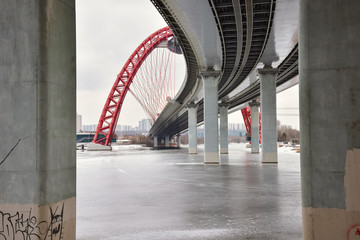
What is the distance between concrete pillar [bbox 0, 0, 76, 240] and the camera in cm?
738

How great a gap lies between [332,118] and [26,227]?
6403 millimetres

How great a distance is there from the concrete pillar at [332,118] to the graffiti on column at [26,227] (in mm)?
5148

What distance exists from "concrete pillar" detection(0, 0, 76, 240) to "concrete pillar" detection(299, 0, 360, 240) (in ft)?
17.0

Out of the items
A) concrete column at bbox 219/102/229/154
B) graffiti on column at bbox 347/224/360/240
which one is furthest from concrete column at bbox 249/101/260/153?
graffiti on column at bbox 347/224/360/240

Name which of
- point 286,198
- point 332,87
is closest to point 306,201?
point 332,87

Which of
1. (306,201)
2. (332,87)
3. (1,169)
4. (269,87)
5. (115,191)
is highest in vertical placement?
(269,87)

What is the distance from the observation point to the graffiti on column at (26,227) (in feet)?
23.8

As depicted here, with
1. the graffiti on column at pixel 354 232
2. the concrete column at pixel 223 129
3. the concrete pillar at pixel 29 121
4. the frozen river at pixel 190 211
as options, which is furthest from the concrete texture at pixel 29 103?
the concrete column at pixel 223 129

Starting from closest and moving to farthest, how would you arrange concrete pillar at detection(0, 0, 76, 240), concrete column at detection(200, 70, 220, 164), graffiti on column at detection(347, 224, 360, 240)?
graffiti on column at detection(347, 224, 360, 240) → concrete pillar at detection(0, 0, 76, 240) → concrete column at detection(200, 70, 220, 164)

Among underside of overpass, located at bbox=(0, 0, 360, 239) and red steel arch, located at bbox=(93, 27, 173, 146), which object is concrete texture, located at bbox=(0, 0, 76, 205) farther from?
red steel arch, located at bbox=(93, 27, 173, 146)

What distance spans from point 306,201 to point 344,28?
3.55m

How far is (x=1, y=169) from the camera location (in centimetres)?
751

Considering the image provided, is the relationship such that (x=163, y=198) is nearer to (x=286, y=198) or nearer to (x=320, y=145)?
(x=286, y=198)

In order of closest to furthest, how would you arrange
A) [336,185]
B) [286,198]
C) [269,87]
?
[336,185] < [286,198] < [269,87]
